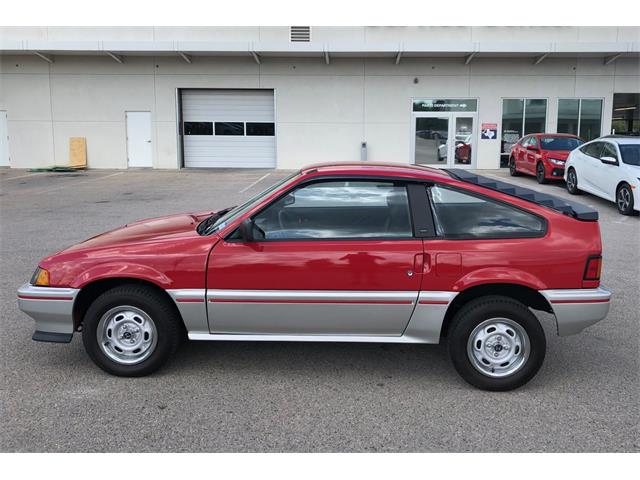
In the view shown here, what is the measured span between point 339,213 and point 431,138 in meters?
19.4

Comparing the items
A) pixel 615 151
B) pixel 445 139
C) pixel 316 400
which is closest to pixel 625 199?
pixel 615 151

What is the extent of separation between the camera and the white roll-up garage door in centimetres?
2297

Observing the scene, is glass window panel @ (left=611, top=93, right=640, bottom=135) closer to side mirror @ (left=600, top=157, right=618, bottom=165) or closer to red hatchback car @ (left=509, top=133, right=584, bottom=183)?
red hatchback car @ (left=509, top=133, right=584, bottom=183)

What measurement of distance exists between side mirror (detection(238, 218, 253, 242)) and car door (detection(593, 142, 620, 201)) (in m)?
10.3

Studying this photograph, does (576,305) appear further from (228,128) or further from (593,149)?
(228,128)

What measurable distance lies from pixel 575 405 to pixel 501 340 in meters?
0.62

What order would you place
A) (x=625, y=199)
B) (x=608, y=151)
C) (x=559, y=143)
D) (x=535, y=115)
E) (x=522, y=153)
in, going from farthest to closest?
(x=535, y=115) < (x=522, y=153) < (x=559, y=143) < (x=608, y=151) < (x=625, y=199)

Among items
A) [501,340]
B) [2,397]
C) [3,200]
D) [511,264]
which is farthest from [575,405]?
[3,200]

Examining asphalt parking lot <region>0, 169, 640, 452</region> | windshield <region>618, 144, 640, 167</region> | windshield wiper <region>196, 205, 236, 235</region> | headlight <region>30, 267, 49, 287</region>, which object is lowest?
asphalt parking lot <region>0, 169, 640, 452</region>

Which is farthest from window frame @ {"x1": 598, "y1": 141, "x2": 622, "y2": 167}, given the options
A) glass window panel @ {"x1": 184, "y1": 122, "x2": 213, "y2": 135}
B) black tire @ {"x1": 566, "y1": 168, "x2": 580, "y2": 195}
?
glass window panel @ {"x1": 184, "y1": 122, "x2": 213, "y2": 135}

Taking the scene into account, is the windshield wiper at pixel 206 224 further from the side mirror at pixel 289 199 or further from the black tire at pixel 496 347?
the black tire at pixel 496 347

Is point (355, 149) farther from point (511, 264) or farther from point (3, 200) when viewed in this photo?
point (511, 264)

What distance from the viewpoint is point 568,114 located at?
22.5 m

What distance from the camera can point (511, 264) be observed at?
3957 millimetres
